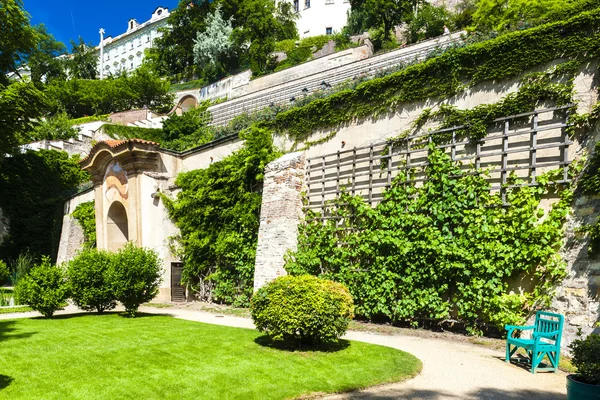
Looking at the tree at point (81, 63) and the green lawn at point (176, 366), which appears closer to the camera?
the green lawn at point (176, 366)

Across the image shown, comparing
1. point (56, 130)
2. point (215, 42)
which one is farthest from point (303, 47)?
point (56, 130)

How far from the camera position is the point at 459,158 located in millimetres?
9219

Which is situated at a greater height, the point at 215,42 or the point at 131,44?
the point at 131,44

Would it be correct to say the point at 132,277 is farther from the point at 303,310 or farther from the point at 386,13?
the point at 386,13

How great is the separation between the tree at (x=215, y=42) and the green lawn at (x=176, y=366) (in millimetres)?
40600

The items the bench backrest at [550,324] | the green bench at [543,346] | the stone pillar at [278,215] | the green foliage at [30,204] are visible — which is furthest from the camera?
the green foliage at [30,204]

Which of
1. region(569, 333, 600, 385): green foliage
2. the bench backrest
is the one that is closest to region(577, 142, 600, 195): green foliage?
the bench backrest

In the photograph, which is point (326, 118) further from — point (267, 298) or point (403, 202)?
point (267, 298)

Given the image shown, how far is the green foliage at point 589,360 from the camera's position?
4.51 metres

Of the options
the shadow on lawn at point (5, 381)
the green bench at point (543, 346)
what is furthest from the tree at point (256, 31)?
Answer: the shadow on lawn at point (5, 381)

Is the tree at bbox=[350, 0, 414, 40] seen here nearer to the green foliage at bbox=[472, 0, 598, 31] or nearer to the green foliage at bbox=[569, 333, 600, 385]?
the green foliage at bbox=[472, 0, 598, 31]

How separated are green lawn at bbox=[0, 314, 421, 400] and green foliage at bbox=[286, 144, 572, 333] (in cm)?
227

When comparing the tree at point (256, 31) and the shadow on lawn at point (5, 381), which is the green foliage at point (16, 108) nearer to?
the shadow on lawn at point (5, 381)

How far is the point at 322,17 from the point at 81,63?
32.5 metres
